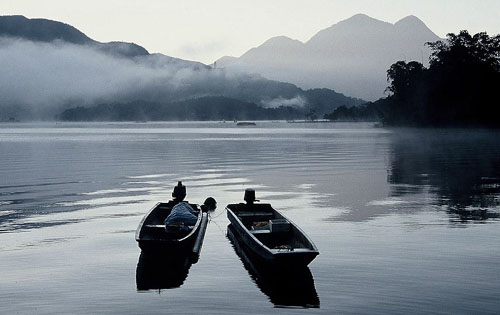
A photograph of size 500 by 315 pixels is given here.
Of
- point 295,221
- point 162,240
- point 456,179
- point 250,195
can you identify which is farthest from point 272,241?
point 456,179

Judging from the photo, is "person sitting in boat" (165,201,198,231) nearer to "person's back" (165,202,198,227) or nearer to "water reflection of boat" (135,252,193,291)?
"person's back" (165,202,198,227)

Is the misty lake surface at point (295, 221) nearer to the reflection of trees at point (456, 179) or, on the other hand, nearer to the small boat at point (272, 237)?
the reflection of trees at point (456, 179)

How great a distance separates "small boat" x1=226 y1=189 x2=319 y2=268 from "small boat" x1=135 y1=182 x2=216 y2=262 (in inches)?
81.7

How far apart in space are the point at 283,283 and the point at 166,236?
7.37 metres

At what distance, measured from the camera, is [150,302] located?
2002 centimetres

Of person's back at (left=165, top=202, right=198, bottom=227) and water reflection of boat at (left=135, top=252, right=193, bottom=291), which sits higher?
person's back at (left=165, top=202, right=198, bottom=227)

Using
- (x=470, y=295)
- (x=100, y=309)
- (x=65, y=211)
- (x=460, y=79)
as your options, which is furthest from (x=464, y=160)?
(x=460, y=79)

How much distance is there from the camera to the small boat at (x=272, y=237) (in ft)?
71.0

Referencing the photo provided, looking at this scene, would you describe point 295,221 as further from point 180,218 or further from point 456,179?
point 456,179

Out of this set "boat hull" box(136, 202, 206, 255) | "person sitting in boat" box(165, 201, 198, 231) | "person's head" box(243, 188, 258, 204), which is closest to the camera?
"boat hull" box(136, 202, 206, 255)

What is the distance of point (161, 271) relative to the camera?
24.2m

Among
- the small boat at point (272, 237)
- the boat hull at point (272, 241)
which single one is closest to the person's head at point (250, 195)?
the small boat at point (272, 237)

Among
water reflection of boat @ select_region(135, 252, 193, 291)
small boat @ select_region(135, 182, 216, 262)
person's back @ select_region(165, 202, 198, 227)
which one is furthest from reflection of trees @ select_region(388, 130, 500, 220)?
water reflection of boat @ select_region(135, 252, 193, 291)

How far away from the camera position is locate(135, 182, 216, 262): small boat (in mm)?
24109
